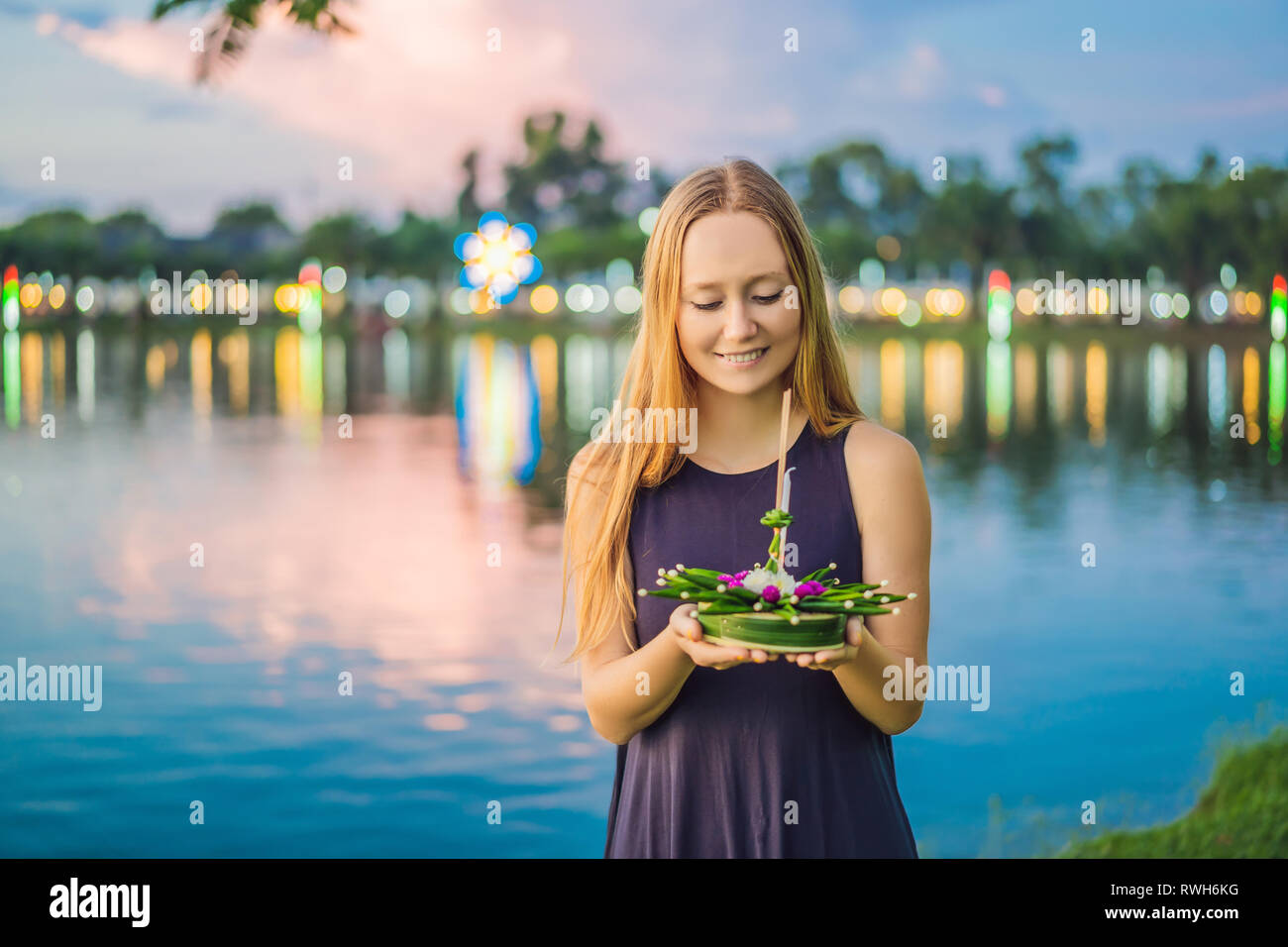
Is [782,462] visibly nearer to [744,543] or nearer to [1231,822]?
[744,543]

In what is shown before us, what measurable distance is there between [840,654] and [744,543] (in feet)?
1.23

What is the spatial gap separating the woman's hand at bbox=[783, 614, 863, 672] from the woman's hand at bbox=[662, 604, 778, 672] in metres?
0.06

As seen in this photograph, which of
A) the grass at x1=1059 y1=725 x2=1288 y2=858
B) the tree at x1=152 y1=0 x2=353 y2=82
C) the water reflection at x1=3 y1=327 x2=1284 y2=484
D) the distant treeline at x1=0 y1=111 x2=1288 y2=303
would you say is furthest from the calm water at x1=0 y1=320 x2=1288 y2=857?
the distant treeline at x1=0 y1=111 x2=1288 y2=303

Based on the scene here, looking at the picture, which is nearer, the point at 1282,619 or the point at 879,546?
the point at 879,546

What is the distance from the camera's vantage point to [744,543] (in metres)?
2.86

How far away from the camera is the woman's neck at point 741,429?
2898 millimetres

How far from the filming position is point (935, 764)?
29.2ft

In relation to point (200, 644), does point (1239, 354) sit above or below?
above

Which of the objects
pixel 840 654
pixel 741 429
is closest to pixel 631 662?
pixel 840 654

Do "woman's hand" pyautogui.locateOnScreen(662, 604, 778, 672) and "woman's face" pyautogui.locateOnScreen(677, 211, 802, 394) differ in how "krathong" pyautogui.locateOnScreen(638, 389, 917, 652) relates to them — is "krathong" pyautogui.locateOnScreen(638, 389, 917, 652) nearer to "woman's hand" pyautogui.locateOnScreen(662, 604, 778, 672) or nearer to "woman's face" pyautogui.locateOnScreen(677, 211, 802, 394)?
"woman's hand" pyautogui.locateOnScreen(662, 604, 778, 672)

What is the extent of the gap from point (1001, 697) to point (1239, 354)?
55.7 meters

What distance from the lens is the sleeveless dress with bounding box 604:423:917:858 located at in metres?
2.77
